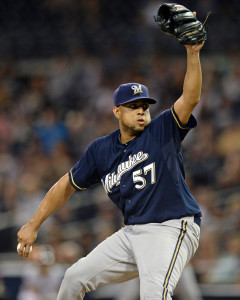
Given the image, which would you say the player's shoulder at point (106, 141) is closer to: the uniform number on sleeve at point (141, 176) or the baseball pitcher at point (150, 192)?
the baseball pitcher at point (150, 192)

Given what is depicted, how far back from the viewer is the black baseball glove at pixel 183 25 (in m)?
3.72

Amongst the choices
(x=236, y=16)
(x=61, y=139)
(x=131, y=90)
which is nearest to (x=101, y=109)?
(x=61, y=139)

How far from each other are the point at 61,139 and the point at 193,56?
6.49 m

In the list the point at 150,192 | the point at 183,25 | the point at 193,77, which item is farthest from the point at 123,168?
the point at 183,25

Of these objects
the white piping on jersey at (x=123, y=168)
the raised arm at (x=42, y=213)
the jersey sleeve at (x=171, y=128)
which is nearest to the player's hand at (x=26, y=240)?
the raised arm at (x=42, y=213)

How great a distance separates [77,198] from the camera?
905 centimetres

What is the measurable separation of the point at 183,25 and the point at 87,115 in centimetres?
684

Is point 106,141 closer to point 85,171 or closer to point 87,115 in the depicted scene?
point 85,171

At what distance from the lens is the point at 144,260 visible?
3.85 meters

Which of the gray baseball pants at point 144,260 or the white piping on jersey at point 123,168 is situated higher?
the white piping on jersey at point 123,168

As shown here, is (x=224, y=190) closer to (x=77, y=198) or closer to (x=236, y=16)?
(x=77, y=198)

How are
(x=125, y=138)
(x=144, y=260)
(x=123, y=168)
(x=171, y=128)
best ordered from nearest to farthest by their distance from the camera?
1. (x=144, y=260)
2. (x=171, y=128)
3. (x=123, y=168)
4. (x=125, y=138)

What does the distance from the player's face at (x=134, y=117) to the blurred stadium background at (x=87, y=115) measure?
284cm

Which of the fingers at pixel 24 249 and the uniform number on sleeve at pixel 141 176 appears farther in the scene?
the fingers at pixel 24 249
